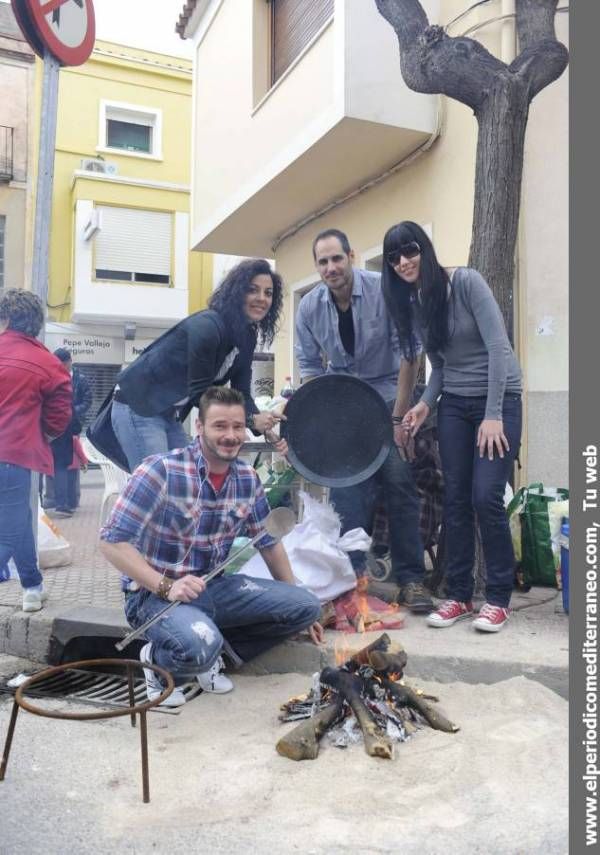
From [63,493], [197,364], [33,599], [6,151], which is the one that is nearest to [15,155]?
[6,151]

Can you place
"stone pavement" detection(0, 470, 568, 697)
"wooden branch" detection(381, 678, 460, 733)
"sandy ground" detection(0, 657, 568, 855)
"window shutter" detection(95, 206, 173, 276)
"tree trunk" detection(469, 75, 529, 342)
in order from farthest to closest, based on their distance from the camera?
"window shutter" detection(95, 206, 173, 276), "tree trunk" detection(469, 75, 529, 342), "stone pavement" detection(0, 470, 568, 697), "wooden branch" detection(381, 678, 460, 733), "sandy ground" detection(0, 657, 568, 855)

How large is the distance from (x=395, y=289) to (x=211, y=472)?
1.34 meters

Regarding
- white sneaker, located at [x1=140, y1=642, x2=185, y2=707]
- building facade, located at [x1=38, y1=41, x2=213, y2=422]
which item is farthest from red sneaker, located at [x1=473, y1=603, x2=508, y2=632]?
building facade, located at [x1=38, y1=41, x2=213, y2=422]

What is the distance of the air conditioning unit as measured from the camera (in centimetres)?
1839

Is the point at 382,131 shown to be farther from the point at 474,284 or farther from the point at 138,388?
the point at 138,388

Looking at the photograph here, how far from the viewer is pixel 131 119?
19.4 metres

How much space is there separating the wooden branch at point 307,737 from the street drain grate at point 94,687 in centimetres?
74

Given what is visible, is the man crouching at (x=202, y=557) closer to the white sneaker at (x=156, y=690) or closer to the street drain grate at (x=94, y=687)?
the white sneaker at (x=156, y=690)

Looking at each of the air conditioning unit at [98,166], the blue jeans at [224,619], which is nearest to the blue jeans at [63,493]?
the blue jeans at [224,619]

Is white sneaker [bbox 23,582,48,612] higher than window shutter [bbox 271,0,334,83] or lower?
lower

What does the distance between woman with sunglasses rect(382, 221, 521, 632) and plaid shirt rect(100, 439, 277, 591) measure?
43.0 inches

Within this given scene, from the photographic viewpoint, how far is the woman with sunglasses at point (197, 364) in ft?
11.7

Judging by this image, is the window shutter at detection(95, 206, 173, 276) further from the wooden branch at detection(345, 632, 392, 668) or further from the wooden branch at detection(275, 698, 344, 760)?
the wooden branch at detection(275, 698, 344, 760)
